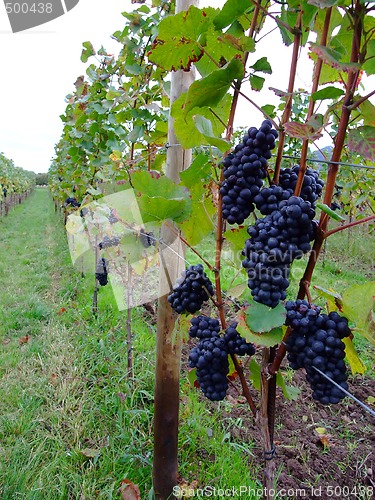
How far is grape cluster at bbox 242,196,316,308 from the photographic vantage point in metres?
0.83

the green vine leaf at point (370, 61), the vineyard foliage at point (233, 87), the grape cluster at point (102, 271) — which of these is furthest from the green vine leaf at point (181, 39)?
the grape cluster at point (102, 271)

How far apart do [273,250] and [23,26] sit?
1958 mm

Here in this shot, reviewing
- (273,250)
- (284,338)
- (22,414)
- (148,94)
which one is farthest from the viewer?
(148,94)

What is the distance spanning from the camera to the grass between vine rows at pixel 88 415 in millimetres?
1979

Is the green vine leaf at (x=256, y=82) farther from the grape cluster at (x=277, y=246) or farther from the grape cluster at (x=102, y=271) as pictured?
the grape cluster at (x=102, y=271)

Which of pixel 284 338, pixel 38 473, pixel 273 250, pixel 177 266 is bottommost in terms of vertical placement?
pixel 38 473

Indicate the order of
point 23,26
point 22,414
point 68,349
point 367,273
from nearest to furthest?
point 23,26
point 22,414
point 68,349
point 367,273

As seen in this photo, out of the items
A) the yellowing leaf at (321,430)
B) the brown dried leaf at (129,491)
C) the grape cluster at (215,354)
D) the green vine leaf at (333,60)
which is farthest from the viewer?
the yellowing leaf at (321,430)

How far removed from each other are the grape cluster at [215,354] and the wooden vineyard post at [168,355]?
0.37 meters

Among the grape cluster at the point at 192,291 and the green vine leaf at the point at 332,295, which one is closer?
the green vine leaf at the point at 332,295

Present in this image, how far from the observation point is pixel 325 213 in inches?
34.2

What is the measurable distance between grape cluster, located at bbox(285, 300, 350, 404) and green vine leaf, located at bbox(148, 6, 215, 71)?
747 mm

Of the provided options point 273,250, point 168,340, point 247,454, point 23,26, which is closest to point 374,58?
point 273,250

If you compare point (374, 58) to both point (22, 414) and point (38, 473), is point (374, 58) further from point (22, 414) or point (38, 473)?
point (22, 414)
